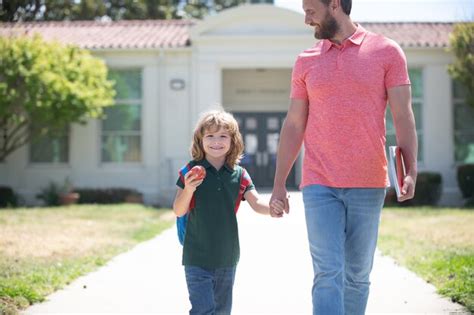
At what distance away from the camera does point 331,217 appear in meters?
3.45

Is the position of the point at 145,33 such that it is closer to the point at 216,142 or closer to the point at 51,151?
the point at 51,151

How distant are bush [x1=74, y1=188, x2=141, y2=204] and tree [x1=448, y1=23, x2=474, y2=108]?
354 inches

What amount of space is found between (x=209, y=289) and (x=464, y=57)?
1408 cm

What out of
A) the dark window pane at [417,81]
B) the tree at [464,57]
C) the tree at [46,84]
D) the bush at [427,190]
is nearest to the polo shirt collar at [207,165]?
the tree at [46,84]

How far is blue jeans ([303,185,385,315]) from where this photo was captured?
11.0 feet

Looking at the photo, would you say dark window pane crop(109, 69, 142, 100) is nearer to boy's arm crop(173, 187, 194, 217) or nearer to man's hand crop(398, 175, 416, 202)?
boy's arm crop(173, 187, 194, 217)

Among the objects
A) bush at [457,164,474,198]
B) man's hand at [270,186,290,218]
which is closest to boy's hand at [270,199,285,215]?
man's hand at [270,186,290,218]

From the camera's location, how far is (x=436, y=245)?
8.85 metres

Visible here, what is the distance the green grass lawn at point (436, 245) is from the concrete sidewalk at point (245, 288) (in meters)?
0.17

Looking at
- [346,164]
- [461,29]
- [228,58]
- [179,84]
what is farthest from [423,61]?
[346,164]

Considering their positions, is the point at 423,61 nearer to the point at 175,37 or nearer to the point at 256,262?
the point at 175,37

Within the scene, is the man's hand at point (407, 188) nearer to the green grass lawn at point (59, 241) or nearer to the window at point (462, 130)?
the green grass lawn at point (59, 241)

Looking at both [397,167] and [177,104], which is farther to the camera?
[177,104]

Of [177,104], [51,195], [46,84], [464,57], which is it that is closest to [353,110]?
[46,84]
